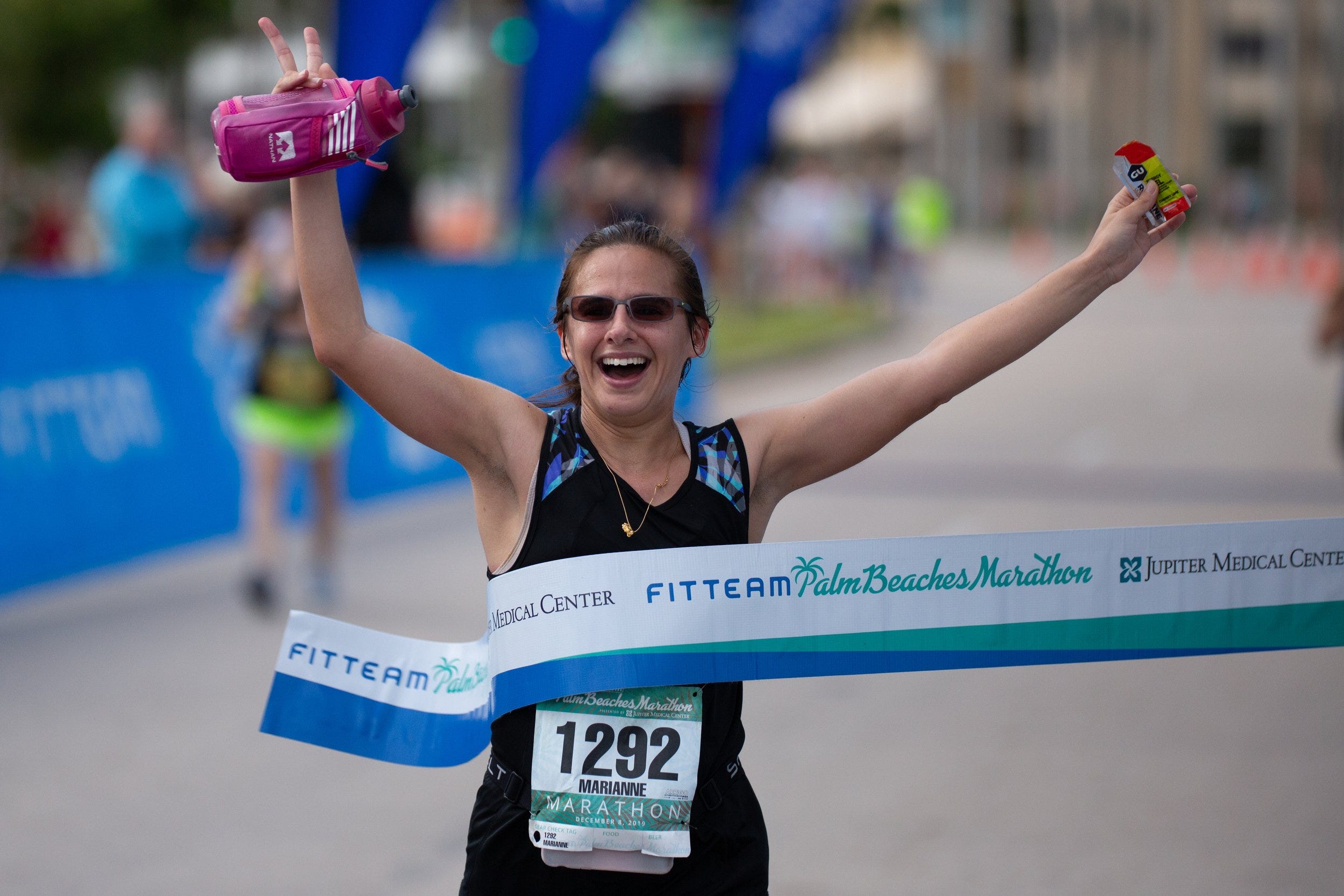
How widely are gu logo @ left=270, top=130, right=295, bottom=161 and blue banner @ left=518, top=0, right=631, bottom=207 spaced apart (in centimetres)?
1374

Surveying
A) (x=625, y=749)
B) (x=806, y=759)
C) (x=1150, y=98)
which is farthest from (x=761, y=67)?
(x=1150, y=98)

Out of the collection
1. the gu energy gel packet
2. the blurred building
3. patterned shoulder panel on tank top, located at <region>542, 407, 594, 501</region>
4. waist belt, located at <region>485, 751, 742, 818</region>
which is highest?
the blurred building

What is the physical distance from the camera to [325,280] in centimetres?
257

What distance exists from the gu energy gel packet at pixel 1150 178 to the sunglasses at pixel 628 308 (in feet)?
2.72

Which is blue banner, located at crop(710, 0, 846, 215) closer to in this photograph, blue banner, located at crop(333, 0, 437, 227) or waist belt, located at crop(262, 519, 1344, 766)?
blue banner, located at crop(333, 0, 437, 227)

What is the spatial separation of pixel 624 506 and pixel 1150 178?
43.0 inches

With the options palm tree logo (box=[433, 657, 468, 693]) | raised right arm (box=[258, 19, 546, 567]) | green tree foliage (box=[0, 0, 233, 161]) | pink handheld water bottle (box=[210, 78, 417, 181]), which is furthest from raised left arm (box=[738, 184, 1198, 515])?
green tree foliage (box=[0, 0, 233, 161])

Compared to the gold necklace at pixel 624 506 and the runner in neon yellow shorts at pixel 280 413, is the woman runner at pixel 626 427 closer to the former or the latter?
the gold necklace at pixel 624 506

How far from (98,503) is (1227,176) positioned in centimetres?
4924

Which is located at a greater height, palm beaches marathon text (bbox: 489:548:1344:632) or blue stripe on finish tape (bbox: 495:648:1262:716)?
palm beaches marathon text (bbox: 489:548:1344:632)

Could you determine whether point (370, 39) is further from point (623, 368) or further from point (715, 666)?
point (715, 666)

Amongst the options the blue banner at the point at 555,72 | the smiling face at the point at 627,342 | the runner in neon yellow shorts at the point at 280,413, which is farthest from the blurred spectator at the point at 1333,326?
the blue banner at the point at 555,72

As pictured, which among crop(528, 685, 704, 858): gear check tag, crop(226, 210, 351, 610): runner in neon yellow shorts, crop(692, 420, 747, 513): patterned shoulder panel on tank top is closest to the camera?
crop(528, 685, 704, 858): gear check tag

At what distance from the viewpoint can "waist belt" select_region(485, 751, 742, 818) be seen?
2.66m
